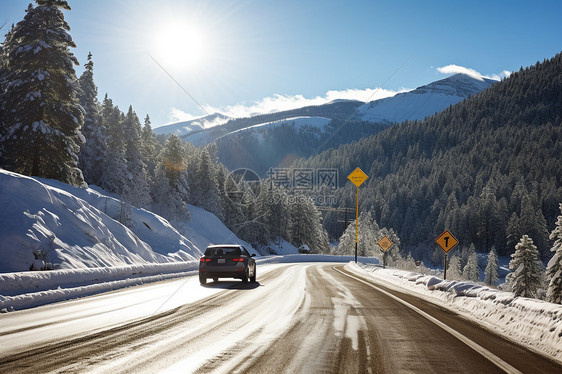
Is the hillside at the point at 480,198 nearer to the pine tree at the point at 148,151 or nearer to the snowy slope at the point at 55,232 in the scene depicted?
the pine tree at the point at 148,151

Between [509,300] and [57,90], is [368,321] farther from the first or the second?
[57,90]

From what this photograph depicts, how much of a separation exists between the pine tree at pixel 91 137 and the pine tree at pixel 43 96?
18.3 m

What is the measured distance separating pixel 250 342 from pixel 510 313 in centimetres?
524

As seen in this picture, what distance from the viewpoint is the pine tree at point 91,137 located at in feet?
147

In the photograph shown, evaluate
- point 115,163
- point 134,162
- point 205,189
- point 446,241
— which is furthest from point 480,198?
point 446,241

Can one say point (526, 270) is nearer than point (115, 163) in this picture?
Yes

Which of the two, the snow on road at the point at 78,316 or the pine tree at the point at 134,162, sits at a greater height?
the pine tree at the point at 134,162

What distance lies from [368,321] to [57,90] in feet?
87.4

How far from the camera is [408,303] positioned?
1064 centimetres

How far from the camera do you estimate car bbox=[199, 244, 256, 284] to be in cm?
1577

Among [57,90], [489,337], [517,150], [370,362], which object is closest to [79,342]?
[370,362]

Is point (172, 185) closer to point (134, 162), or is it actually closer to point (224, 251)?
point (134, 162)

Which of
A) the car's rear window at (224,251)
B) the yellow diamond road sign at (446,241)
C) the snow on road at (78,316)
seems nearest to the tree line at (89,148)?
the car's rear window at (224,251)

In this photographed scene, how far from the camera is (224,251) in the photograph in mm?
16469
